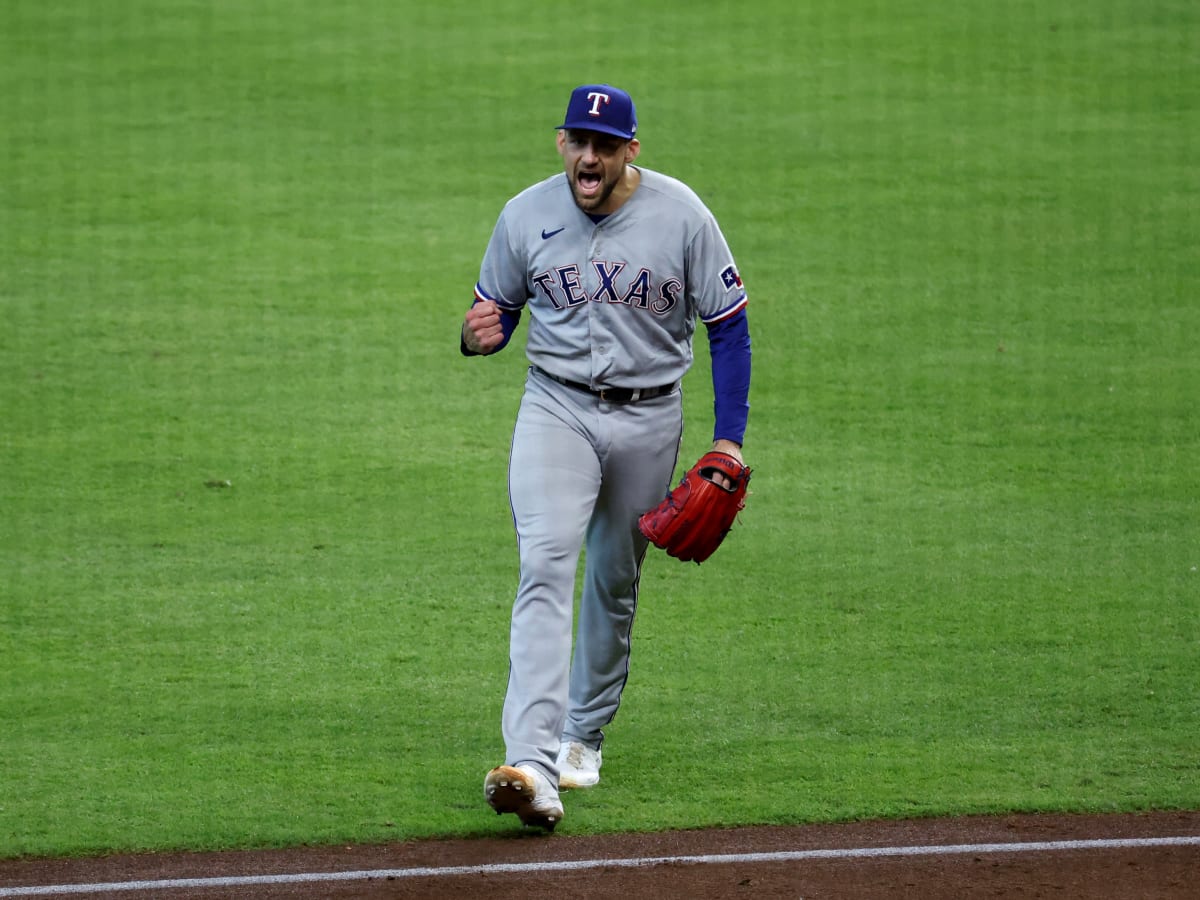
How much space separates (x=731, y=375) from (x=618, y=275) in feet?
1.37

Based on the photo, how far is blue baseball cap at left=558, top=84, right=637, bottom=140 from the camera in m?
4.72

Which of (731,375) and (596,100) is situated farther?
(731,375)

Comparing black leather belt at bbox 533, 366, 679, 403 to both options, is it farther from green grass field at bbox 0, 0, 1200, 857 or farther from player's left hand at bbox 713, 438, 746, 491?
green grass field at bbox 0, 0, 1200, 857

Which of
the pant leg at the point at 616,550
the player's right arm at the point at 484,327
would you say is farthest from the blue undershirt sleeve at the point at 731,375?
the player's right arm at the point at 484,327

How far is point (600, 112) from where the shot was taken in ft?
15.5

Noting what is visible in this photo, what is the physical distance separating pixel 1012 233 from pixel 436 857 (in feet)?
25.9

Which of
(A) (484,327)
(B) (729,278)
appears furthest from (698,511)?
(A) (484,327)

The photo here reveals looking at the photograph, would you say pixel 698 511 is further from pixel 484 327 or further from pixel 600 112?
pixel 600 112

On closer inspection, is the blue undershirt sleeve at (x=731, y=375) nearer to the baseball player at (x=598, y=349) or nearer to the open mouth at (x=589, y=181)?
the baseball player at (x=598, y=349)

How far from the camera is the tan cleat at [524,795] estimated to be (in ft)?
14.7

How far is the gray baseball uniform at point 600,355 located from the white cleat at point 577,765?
0.34 metres

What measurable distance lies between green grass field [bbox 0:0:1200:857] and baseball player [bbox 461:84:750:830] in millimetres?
650

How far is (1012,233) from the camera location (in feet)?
37.6

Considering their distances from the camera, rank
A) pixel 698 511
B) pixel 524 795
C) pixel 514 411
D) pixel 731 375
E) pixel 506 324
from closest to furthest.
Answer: pixel 524 795, pixel 698 511, pixel 731 375, pixel 506 324, pixel 514 411
